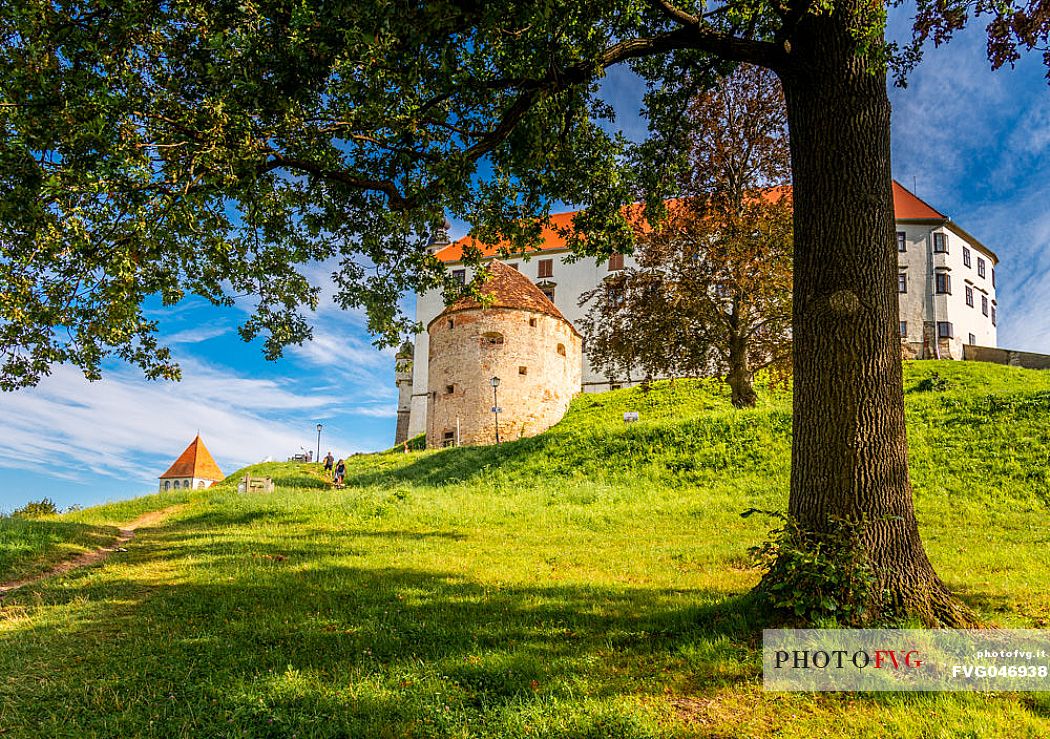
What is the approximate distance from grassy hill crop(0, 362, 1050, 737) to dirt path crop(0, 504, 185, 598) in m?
0.38

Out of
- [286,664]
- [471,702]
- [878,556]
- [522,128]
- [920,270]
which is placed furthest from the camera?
[920,270]

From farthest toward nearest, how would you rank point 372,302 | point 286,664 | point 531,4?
point 372,302 < point 531,4 < point 286,664

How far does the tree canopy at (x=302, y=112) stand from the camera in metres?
6.47

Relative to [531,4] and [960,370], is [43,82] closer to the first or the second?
[531,4]

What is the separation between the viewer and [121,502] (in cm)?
1956

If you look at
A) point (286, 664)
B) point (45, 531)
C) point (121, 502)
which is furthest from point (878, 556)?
point (121, 502)

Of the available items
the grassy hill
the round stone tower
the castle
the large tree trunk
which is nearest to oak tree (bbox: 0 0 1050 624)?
the large tree trunk

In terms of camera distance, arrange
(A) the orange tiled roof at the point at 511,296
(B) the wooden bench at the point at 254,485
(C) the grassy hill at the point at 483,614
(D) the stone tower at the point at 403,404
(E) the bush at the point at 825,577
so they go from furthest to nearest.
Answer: (D) the stone tower at the point at 403,404, (A) the orange tiled roof at the point at 511,296, (B) the wooden bench at the point at 254,485, (E) the bush at the point at 825,577, (C) the grassy hill at the point at 483,614

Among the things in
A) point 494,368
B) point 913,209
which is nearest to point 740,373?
point 494,368

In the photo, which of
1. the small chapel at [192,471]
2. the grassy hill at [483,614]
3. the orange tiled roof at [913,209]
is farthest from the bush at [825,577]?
the small chapel at [192,471]

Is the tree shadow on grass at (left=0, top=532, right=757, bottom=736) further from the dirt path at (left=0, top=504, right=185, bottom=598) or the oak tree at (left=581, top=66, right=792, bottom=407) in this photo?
the oak tree at (left=581, top=66, right=792, bottom=407)

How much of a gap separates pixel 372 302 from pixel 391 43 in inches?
225

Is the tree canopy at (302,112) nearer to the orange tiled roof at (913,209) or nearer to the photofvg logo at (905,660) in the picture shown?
the photofvg logo at (905,660)

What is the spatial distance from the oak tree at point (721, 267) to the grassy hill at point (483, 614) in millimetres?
4907
